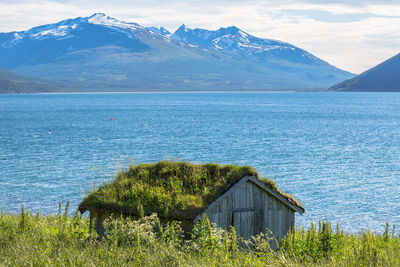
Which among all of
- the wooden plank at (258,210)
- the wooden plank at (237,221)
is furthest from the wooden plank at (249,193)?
the wooden plank at (237,221)

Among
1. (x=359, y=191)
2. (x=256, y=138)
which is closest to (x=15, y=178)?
(x=359, y=191)

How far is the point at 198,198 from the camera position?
14.6m

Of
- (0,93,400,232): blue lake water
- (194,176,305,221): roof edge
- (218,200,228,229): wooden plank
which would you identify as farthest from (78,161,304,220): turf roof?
(0,93,400,232): blue lake water

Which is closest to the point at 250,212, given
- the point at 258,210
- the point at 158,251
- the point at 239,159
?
the point at 258,210

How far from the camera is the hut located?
14344 mm

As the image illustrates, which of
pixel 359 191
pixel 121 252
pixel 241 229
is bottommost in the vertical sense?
pixel 359 191

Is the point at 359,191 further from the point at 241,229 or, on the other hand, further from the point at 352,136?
the point at 352,136

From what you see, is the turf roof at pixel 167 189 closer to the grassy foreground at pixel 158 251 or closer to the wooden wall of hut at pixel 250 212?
the wooden wall of hut at pixel 250 212

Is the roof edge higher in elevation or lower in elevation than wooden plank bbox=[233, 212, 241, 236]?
higher

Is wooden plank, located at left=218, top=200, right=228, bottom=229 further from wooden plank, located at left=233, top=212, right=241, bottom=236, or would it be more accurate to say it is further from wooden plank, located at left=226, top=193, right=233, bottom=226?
wooden plank, located at left=233, top=212, right=241, bottom=236

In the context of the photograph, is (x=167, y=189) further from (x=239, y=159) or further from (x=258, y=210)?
(x=239, y=159)

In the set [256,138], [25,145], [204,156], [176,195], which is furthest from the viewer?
[256,138]

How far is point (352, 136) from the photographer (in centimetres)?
8269

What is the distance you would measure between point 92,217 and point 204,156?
4319cm
